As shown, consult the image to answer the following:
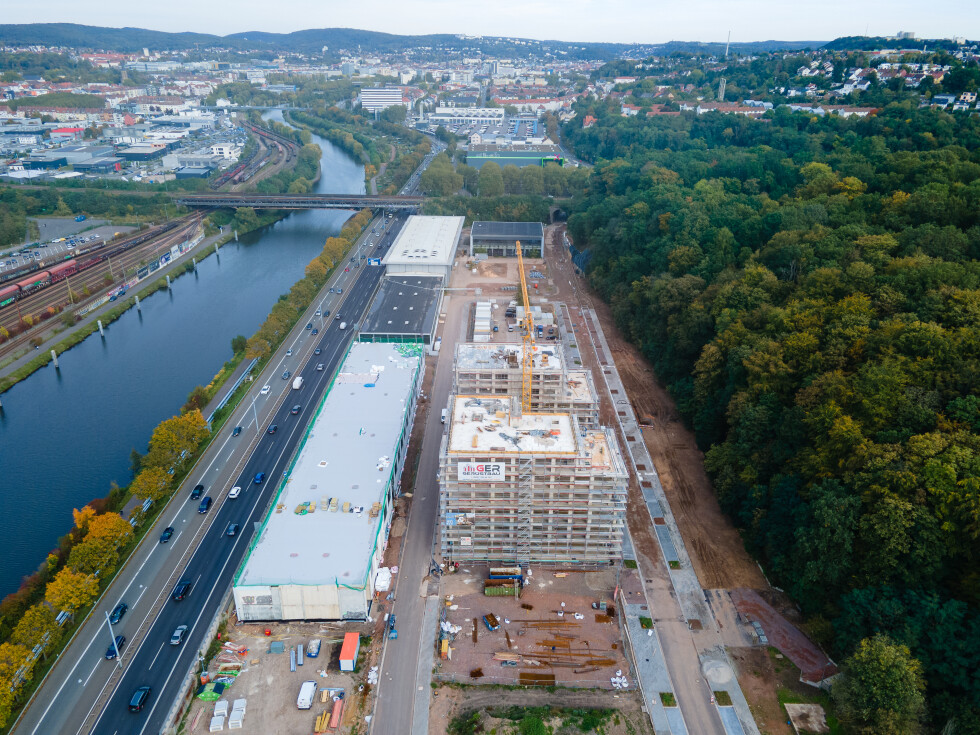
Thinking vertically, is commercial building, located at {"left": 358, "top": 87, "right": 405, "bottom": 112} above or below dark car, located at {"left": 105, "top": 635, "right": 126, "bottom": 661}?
above

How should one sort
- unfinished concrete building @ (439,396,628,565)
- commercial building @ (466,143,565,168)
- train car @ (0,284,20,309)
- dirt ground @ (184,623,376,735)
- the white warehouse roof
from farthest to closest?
commercial building @ (466,143,565,168) < the white warehouse roof < train car @ (0,284,20,309) < unfinished concrete building @ (439,396,628,565) < dirt ground @ (184,623,376,735)

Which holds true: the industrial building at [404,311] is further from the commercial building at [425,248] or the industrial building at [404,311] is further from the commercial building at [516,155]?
the commercial building at [516,155]

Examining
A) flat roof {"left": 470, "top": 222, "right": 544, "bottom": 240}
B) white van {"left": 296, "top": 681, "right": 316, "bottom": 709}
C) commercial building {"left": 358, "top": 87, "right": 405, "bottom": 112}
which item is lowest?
white van {"left": 296, "top": 681, "right": 316, "bottom": 709}

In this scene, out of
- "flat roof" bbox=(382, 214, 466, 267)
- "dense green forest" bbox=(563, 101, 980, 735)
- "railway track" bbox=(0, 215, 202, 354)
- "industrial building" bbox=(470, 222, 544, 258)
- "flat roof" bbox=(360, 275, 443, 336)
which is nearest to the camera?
"dense green forest" bbox=(563, 101, 980, 735)

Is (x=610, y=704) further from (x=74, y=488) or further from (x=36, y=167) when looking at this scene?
(x=36, y=167)

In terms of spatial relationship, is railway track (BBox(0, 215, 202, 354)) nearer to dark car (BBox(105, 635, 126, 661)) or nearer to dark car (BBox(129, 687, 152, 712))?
dark car (BBox(105, 635, 126, 661))

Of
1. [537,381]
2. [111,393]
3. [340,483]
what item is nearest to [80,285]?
[111,393]

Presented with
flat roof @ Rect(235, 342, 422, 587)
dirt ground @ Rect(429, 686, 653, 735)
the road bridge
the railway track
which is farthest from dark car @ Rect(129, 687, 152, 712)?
the road bridge
